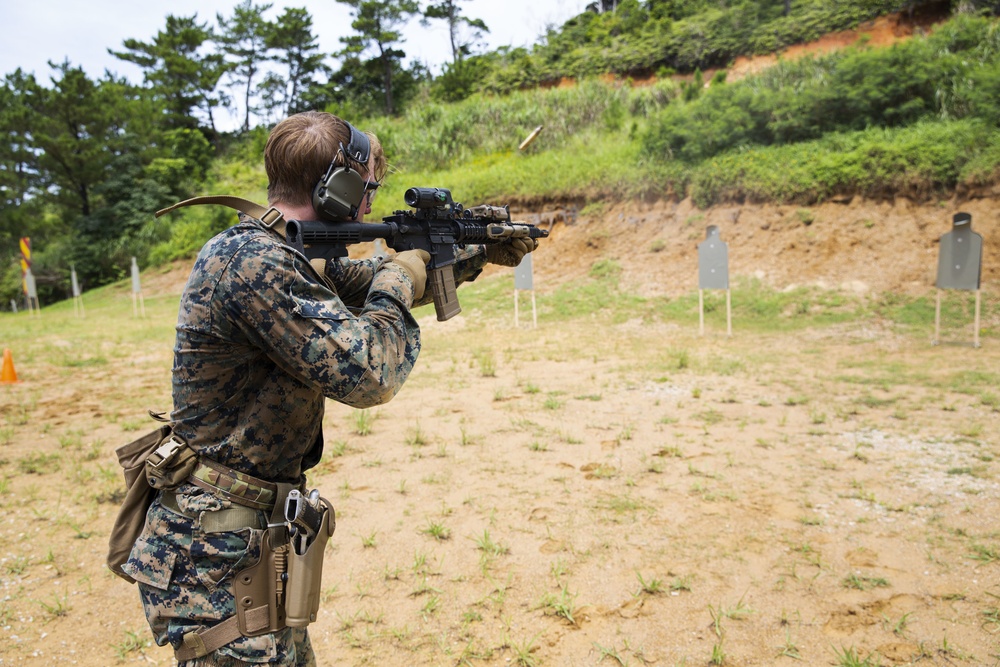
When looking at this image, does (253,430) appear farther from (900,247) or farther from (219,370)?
(900,247)

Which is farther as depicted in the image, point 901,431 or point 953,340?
point 953,340

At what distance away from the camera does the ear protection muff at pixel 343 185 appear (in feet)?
5.25

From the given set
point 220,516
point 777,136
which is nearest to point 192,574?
point 220,516

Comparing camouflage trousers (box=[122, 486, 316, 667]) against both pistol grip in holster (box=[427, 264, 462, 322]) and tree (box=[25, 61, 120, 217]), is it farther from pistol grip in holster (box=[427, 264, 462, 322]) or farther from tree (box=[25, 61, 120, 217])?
tree (box=[25, 61, 120, 217])

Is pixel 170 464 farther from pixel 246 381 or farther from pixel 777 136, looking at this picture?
pixel 777 136

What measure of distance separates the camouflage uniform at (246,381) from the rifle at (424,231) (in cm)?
15

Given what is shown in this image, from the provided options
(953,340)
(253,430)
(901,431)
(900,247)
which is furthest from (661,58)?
(253,430)

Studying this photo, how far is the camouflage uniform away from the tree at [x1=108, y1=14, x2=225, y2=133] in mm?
31577

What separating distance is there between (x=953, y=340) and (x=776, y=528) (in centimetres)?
657

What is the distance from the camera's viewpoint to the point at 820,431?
5234mm

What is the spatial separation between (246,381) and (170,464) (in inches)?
9.9

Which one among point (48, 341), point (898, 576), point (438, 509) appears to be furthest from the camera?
point (48, 341)

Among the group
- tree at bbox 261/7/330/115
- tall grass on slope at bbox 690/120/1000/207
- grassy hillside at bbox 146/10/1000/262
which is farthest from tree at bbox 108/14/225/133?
tall grass on slope at bbox 690/120/1000/207

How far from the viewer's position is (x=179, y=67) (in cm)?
2856
